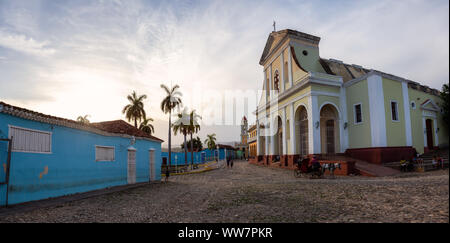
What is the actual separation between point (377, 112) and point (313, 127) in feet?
13.6

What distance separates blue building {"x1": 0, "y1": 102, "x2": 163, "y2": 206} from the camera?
7547 millimetres

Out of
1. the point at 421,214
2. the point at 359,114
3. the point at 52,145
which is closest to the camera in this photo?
the point at 421,214

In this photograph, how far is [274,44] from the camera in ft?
80.5

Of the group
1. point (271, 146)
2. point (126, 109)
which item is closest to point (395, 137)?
point (271, 146)

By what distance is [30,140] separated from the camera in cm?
840

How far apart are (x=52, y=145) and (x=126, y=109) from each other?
84.6ft

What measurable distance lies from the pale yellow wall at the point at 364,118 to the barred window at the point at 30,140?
709 inches

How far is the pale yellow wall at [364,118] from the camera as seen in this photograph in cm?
1666

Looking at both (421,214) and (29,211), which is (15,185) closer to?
(29,211)

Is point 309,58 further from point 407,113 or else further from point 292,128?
point 407,113

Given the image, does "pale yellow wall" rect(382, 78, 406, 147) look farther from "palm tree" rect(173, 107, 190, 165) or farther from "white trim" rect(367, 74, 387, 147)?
"palm tree" rect(173, 107, 190, 165)

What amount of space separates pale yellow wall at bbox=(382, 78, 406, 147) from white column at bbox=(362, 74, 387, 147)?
0.49 metres

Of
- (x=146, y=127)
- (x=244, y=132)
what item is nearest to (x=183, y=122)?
(x=146, y=127)
